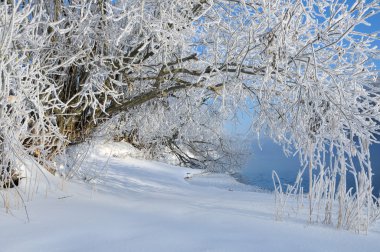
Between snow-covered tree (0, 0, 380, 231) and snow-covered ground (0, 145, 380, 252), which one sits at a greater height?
snow-covered tree (0, 0, 380, 231)

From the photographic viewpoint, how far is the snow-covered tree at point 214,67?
135 inches

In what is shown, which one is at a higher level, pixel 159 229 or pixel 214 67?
pixel 214 67

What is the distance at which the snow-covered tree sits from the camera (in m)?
3.42

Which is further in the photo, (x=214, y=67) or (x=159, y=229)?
(x=214, y=67)

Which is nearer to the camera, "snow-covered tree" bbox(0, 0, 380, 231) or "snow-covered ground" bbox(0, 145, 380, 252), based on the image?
"snow-covered ground" bbox(0, 145, 380, 252)

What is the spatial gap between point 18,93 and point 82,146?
3.29 meters

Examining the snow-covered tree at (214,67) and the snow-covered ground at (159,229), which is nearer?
the snow-covered ground at (159,229)

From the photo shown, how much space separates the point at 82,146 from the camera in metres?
6.48

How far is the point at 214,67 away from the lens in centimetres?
356

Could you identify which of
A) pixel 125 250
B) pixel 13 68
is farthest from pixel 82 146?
pixel 125 250

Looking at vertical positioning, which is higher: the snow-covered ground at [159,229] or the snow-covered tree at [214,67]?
the snow-covered tree at [214,67]

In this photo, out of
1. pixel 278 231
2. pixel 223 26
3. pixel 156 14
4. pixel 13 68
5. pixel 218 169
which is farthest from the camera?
pixel 218 169

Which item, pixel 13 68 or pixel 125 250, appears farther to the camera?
pixel 13 68

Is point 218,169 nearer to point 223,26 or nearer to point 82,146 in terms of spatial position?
point 82,146
